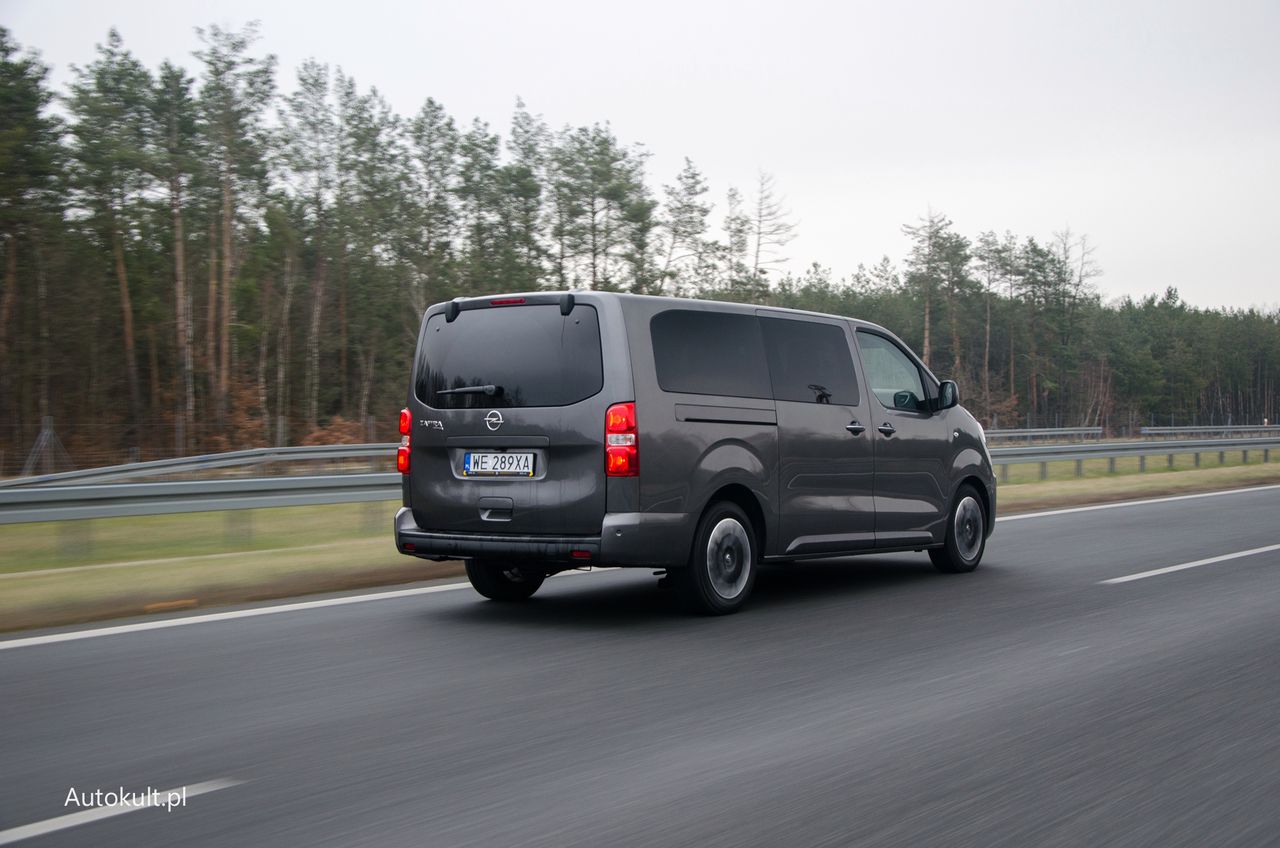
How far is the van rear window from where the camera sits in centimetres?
716

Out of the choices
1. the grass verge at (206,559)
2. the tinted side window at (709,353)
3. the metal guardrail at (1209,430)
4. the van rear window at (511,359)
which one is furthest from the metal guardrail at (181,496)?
the metal guardrail at (1209,430)

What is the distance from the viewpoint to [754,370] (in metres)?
7.91

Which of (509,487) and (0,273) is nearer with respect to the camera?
(509,487)

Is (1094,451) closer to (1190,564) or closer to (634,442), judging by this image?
(1190,564)

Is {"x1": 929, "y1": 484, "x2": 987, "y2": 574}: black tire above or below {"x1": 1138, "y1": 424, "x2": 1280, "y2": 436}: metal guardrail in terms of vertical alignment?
below

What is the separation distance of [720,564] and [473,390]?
1895mm

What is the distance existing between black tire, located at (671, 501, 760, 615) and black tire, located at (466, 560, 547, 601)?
4.18ft

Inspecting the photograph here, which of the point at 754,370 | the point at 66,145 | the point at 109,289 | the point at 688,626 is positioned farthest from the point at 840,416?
the point at 109,289

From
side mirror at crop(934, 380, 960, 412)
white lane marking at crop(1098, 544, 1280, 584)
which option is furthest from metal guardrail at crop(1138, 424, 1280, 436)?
side mirror at crop(934, 380, 960, 412)

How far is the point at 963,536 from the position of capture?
9.92m

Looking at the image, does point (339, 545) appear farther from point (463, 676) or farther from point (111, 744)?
point (111, 744)

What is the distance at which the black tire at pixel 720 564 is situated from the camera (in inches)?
292

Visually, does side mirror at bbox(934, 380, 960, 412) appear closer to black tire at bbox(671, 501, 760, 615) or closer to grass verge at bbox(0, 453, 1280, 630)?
black tire at bbox(671, 501, 760, 615)

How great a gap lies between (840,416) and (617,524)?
233 cm
